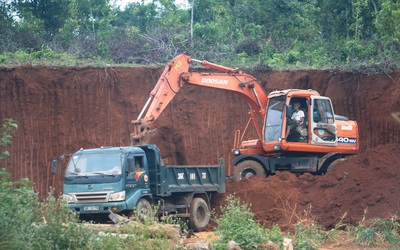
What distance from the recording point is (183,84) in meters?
23.2

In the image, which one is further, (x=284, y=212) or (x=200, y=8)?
(x=200, y=8)

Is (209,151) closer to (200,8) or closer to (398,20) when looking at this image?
(398,20)

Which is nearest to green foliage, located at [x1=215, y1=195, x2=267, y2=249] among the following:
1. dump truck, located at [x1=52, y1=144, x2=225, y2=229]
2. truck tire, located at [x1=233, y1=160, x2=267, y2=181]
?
dump truck, located at [x1=52, y1=144, x2=225, y2=229]

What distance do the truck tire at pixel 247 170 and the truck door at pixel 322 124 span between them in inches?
81.4

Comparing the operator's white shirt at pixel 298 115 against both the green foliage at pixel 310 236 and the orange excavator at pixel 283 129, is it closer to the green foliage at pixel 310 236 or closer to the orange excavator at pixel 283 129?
the orange excavator at pixel 283 129

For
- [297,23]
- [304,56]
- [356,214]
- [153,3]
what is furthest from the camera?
[153,3]

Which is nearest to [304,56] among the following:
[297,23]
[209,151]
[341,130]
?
[297,23]

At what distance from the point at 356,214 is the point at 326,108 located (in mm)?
4956

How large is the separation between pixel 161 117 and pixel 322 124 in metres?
8.85

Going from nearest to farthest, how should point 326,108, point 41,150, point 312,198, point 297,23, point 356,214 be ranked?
point 356,214 < point 312,198 < point 326,108 < point 41,150 < point 297,23

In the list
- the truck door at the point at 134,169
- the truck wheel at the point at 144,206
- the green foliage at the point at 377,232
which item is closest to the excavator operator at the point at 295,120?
the green foliage at the point at 377,232

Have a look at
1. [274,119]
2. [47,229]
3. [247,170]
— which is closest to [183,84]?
A: [274,119]

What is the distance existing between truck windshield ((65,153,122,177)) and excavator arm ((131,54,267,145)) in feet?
7.60

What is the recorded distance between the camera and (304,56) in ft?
111
